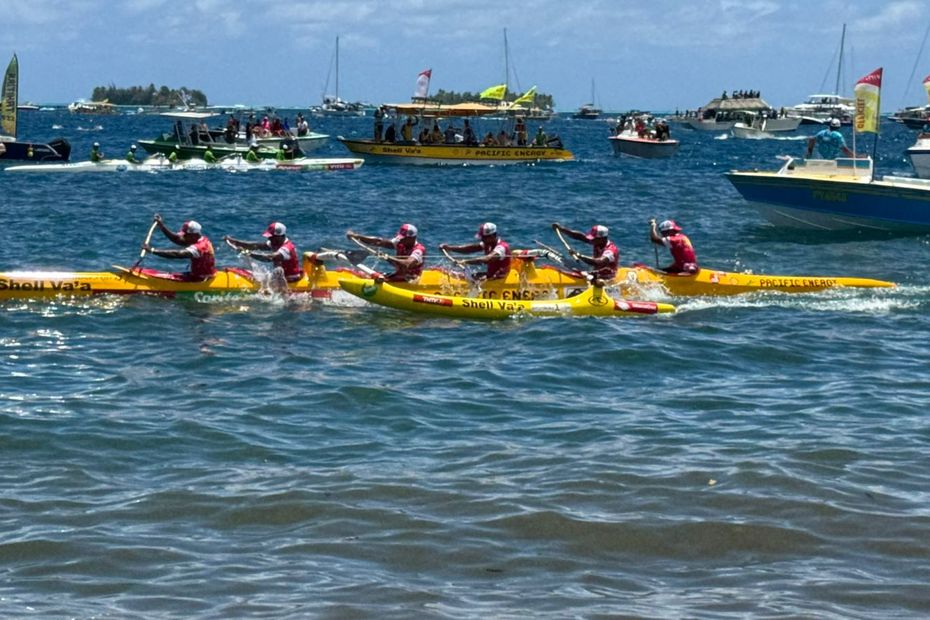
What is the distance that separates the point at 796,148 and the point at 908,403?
255ft

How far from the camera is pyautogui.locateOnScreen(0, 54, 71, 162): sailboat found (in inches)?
1658

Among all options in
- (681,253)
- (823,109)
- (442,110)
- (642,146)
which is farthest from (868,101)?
(823,109)

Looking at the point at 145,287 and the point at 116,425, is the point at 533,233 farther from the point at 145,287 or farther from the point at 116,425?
the point at 116,425

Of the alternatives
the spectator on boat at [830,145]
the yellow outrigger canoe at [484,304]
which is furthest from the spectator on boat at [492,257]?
the spectator on boat at [830,145]

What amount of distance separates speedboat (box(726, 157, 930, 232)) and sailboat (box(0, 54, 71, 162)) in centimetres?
2442

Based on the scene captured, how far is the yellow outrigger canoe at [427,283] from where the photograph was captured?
59.5 feet

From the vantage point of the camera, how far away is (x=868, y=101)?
2678cm

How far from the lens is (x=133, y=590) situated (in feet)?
27.0

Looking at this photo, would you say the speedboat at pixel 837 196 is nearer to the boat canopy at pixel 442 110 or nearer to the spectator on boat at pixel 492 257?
the spectator on boat at pixel 492 257

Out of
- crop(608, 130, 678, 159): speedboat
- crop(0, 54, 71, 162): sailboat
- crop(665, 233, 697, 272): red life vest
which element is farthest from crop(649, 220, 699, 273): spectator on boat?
crop(608, 130, 678, 159): speedboat

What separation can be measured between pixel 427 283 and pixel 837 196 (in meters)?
11.7

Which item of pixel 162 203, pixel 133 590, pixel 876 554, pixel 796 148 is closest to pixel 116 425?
pixel 133 590

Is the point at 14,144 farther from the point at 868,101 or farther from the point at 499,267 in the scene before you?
the point at 499,267

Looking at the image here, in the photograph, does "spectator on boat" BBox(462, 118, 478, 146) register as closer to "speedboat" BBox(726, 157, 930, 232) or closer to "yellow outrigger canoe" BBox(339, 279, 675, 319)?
"speedboat" BBox(726, 157, 930, 232)
